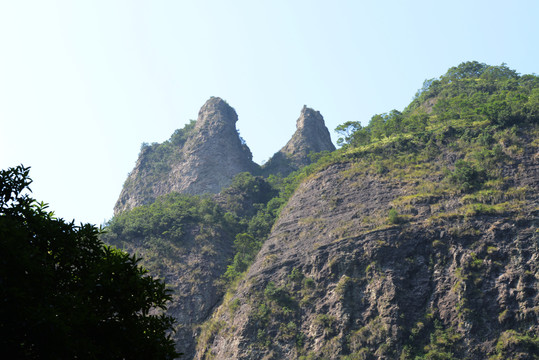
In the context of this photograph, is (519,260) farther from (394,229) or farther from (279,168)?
(279,168)

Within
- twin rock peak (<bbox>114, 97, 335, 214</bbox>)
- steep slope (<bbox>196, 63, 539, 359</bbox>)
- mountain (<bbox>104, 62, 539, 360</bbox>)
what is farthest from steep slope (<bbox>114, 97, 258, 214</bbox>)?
steep slope (<bbox>196, 63, 539, 359</bbox>)

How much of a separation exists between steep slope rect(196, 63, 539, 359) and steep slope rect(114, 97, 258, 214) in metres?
32.3

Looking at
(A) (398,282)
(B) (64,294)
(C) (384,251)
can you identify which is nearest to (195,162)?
(C) (384,251)

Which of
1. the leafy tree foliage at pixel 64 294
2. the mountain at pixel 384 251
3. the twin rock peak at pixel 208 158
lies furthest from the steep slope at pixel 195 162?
the leafy tree foliage at pixel 64 294

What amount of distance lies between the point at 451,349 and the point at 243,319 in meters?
17.8

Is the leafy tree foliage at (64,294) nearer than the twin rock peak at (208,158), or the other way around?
the leafy tree foliage at (64,294)

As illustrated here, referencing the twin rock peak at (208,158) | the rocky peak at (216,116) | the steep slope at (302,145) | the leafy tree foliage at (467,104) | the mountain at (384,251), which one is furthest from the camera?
the rocky peak at (216,116)

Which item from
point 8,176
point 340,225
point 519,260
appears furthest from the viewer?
point 340,225

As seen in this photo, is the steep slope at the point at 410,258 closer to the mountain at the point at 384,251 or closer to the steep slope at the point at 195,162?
the mountain at the point at 384,251

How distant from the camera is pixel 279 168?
100125mm

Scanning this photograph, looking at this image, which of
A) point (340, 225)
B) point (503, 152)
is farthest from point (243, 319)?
point (503, 152)

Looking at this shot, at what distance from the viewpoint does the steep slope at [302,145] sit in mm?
99500

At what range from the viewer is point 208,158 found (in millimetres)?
94938

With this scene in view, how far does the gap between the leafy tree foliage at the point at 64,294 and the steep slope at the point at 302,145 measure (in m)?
82.2
